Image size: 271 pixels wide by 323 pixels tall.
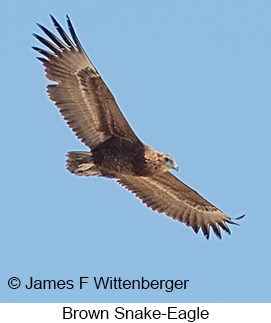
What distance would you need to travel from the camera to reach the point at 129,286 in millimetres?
16750

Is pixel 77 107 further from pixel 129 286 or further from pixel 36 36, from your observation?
pixel 129 286

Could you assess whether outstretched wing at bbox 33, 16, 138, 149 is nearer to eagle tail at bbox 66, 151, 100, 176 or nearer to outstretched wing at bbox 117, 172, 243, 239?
eagle tail at bbox 66, 151, 100, 176

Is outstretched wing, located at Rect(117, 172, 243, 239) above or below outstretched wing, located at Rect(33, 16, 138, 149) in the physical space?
below

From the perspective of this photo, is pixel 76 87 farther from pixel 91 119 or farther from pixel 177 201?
pixel 177 201

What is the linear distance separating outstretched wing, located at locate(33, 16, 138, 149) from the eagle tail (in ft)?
0.94

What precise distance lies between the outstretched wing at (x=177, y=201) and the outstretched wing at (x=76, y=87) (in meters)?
1.69

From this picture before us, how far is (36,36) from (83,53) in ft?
2.39

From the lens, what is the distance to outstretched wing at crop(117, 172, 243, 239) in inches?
741

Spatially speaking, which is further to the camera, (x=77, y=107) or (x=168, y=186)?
(x=168, y=186)

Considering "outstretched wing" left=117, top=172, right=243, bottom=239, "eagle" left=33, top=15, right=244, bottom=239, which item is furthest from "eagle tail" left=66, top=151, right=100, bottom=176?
"outstretched wing" left=117, top=172, right=243, bottom=239

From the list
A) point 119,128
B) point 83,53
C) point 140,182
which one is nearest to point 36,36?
point 83,53
